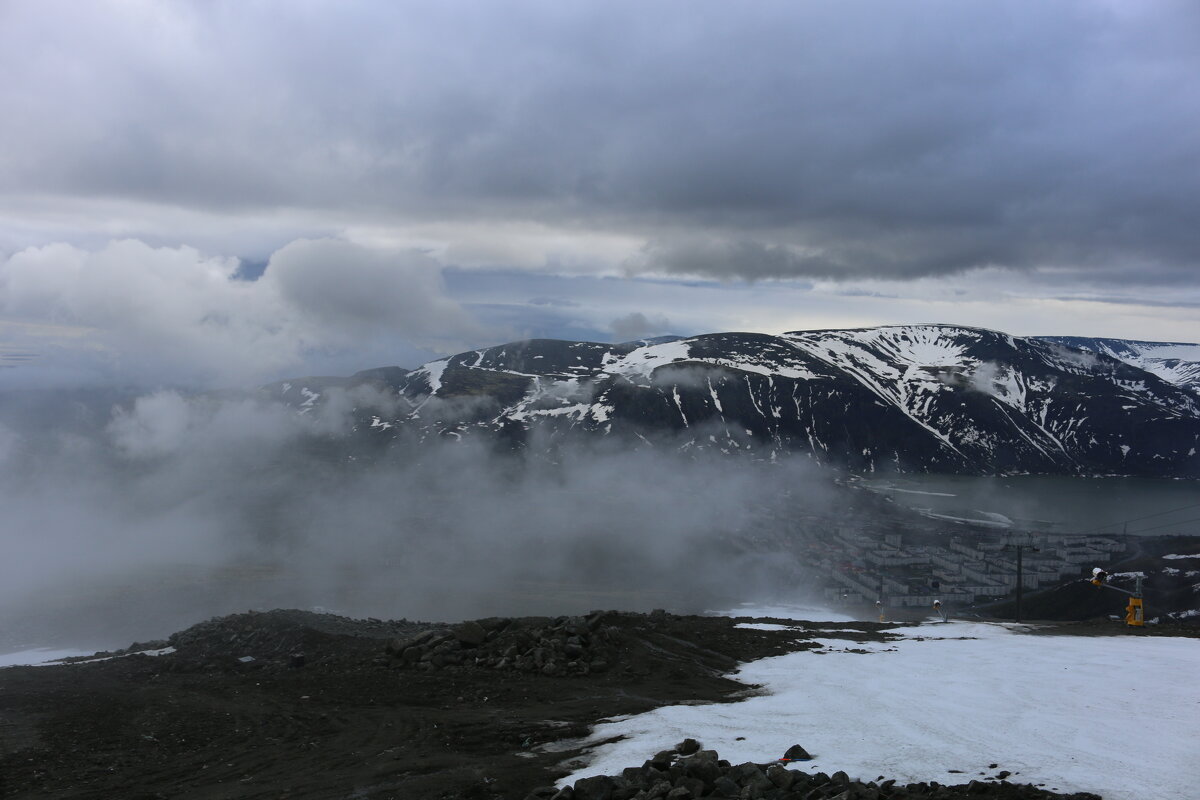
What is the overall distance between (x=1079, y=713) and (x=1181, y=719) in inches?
83.2

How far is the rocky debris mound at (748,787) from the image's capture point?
13.0m

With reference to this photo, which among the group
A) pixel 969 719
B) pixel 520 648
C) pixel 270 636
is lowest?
pixel 270 636

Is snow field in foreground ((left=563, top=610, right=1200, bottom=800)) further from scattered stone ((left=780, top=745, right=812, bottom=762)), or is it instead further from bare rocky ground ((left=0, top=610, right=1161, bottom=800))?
bare rocky ground ((left=0, top=610, right=1161, bottom=800))

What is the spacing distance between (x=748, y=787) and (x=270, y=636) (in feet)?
87.1

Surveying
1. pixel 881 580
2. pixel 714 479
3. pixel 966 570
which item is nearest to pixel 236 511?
pixel 714 479

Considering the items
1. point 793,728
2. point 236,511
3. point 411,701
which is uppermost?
point 793,728

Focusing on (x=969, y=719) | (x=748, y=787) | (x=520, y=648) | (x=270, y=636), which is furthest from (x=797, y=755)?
(x=270, y=636)

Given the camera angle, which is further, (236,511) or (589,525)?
(236,511)

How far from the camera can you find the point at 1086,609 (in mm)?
Answer: 75750

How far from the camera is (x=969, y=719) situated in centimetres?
1866

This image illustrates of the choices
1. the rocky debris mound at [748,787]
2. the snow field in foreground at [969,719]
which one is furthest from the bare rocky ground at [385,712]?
the snow field in foreground at [969,719]

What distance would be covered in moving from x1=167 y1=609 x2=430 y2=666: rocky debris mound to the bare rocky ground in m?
0.13

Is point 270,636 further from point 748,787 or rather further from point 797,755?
point 748,787

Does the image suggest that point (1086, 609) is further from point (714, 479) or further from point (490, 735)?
point (714, 479)
